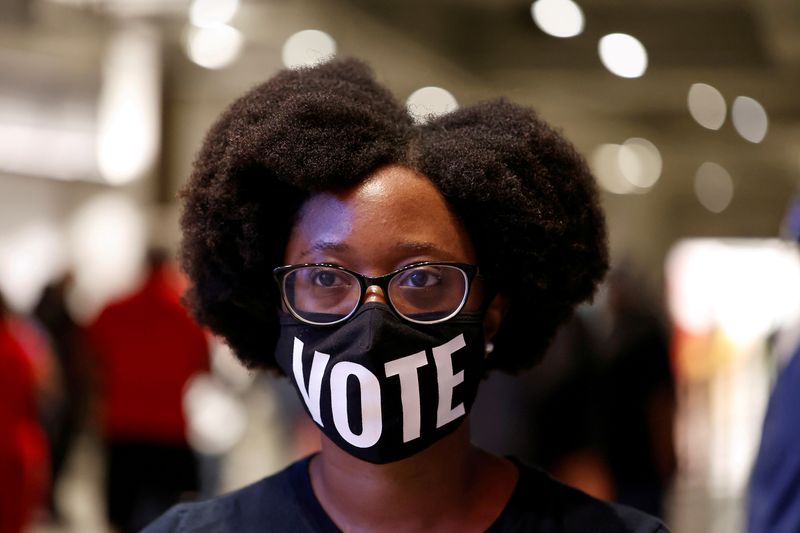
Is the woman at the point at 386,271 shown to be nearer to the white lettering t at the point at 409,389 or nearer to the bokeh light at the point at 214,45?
the white lettering t at the point at 409,389

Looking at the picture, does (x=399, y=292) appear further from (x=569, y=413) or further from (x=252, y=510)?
(x=569, y=413)

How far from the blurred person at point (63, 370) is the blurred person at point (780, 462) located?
12.1 ft

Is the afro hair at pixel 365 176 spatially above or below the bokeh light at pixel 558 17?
below

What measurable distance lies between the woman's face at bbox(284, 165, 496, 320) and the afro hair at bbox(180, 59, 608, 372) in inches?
0.9

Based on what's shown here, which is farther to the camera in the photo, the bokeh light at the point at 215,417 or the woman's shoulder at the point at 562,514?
the bokeh light at the point at 215,417

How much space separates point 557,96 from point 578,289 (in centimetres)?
852

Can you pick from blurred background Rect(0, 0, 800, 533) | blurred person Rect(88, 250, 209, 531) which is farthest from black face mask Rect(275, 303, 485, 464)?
blurred person Rect(88, 250, 209, 531)

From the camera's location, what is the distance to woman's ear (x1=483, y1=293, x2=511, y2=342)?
71.3 inches

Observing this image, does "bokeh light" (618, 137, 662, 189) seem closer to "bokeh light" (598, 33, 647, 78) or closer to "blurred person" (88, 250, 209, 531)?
"bokeh light" (598, 33, 647, 78)

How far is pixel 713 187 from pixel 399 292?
15.0 meters

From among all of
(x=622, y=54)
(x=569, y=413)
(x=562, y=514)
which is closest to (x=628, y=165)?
(x=622, y=54)

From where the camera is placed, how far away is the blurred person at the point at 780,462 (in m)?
2.48

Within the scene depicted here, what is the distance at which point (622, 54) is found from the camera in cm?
711

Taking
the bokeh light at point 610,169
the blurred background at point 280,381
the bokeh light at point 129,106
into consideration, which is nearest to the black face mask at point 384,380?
the blurred background at point 280,381
